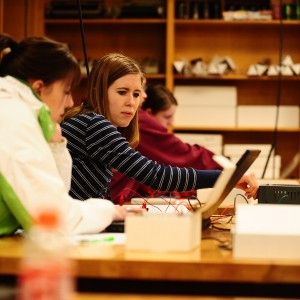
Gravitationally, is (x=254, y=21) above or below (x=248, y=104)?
above

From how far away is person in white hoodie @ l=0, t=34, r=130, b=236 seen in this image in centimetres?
160

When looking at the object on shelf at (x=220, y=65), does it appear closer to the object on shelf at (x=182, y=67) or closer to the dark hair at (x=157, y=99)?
the object on shelf at (x=182, y=67)

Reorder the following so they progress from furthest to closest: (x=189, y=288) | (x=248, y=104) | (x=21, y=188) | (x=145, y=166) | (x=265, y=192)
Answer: (x=248, y=104), (x=265, y=192), (x=145, y=166), (x=21, y=188), (x=189, y=288)

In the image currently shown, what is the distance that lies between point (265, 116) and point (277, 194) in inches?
130

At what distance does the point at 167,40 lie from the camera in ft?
18.4

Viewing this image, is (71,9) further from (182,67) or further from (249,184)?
(249,184)

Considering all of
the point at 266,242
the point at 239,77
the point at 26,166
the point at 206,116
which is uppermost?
the point at 26,166

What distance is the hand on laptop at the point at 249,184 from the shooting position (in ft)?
7.61

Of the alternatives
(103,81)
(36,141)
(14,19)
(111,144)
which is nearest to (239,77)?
(14,19)

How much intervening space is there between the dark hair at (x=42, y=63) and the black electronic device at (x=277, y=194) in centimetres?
89

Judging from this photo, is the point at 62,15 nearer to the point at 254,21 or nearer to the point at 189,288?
the point at 254,21

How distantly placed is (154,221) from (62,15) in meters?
4.34

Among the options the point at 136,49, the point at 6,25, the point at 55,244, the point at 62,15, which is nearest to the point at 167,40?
the point at 136,49

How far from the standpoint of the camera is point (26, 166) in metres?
1.59
